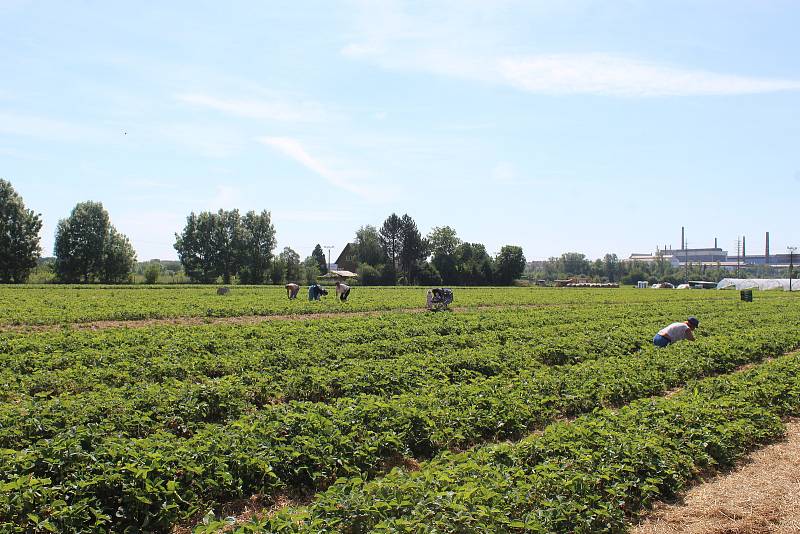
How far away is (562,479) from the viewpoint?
6113 mm

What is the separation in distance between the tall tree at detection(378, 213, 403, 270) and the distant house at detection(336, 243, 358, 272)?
21.0ft

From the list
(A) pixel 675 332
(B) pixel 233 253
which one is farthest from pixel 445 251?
(A) pixel 675 332

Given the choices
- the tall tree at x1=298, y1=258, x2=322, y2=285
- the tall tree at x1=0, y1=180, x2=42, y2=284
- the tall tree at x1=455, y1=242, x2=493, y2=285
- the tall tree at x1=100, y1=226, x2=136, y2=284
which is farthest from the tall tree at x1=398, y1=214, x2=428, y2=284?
the tall tree at x1=0, y1=180, x2=42, y2=284

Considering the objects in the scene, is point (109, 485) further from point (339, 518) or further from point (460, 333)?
point (460, 333)

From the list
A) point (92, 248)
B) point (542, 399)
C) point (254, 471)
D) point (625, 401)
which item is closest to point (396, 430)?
point (254, 471)

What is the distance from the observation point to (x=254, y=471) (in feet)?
21.8

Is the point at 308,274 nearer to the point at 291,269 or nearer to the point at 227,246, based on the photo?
the point at 291,269

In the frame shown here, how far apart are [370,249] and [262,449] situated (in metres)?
98.7

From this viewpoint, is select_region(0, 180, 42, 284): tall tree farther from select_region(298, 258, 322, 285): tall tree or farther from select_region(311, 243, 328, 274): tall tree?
select_region(311, 243, 328, 274): tall tree

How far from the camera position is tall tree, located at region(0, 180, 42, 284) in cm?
6569

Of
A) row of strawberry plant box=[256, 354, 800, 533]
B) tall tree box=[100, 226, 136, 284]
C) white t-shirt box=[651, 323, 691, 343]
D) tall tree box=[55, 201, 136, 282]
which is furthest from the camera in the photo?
tall tree box=[100, 226, 136, 284]

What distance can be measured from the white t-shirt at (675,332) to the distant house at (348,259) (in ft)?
291

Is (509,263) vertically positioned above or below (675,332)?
above

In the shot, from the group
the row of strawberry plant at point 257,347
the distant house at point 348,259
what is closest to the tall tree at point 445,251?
the distant house at point 348,259
